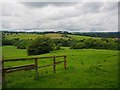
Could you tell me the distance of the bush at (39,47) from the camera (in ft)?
216

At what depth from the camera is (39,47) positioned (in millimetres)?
66438

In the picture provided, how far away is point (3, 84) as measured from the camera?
10.7 m

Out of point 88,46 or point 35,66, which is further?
A: point 88,46

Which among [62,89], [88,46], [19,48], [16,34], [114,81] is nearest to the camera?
[62,89]

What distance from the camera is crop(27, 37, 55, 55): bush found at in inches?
2591

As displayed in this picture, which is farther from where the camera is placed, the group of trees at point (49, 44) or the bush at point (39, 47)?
the group of trees at point (49, 44)

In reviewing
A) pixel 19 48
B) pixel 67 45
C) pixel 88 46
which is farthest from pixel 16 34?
pixel 88 46

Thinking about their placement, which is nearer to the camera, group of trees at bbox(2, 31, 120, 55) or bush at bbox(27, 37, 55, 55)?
bush at bbox(27, 37, 55, 55)

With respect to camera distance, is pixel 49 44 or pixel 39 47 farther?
pixel 49 44

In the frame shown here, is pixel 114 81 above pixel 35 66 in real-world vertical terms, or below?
below

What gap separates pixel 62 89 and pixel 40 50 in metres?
56.3

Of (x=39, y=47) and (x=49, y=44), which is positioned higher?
(x=49, y=44)

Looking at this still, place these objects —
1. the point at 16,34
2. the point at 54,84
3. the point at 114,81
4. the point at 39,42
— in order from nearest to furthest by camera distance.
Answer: the point at 54,84, the point at 114,81, the point at 39,42, the point at 16,34

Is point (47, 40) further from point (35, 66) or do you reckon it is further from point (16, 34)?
point (35, 66)
